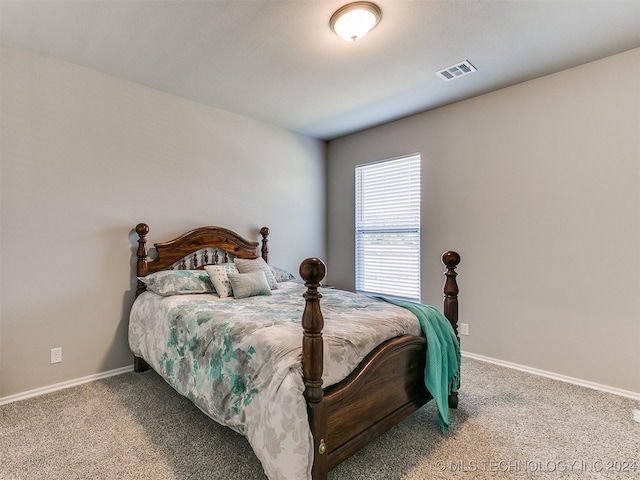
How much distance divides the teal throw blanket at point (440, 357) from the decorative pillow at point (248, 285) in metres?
1.23

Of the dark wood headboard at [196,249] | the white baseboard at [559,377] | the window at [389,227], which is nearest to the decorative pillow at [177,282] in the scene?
the dark wood headboard at [196,249]

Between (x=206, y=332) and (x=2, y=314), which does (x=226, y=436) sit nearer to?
(x=206, y=332)

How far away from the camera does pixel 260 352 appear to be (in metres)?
1.63

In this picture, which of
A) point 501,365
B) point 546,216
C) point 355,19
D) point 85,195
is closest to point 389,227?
point 546,216

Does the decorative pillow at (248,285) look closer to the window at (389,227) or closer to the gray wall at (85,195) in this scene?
the gray wall at (85,195)

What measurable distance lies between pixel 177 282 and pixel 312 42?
7.01ft

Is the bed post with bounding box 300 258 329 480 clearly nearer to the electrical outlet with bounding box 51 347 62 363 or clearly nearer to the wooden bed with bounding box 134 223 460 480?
the wooden bed with bounding box 134 223 460 480

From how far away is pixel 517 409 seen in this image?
2312 mm

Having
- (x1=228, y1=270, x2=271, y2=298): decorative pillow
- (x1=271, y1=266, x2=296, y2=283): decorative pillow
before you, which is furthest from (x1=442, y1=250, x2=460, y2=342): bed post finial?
(x1=271, y1=266, x2=296, y2=283): decorative pillow

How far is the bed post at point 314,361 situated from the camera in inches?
55.7

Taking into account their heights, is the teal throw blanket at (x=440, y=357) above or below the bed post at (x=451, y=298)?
below

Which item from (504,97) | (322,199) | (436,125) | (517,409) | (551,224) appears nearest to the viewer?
(517,409)

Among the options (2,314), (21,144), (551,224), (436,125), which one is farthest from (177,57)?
(551,224)

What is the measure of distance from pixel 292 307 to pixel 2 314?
2106mm
